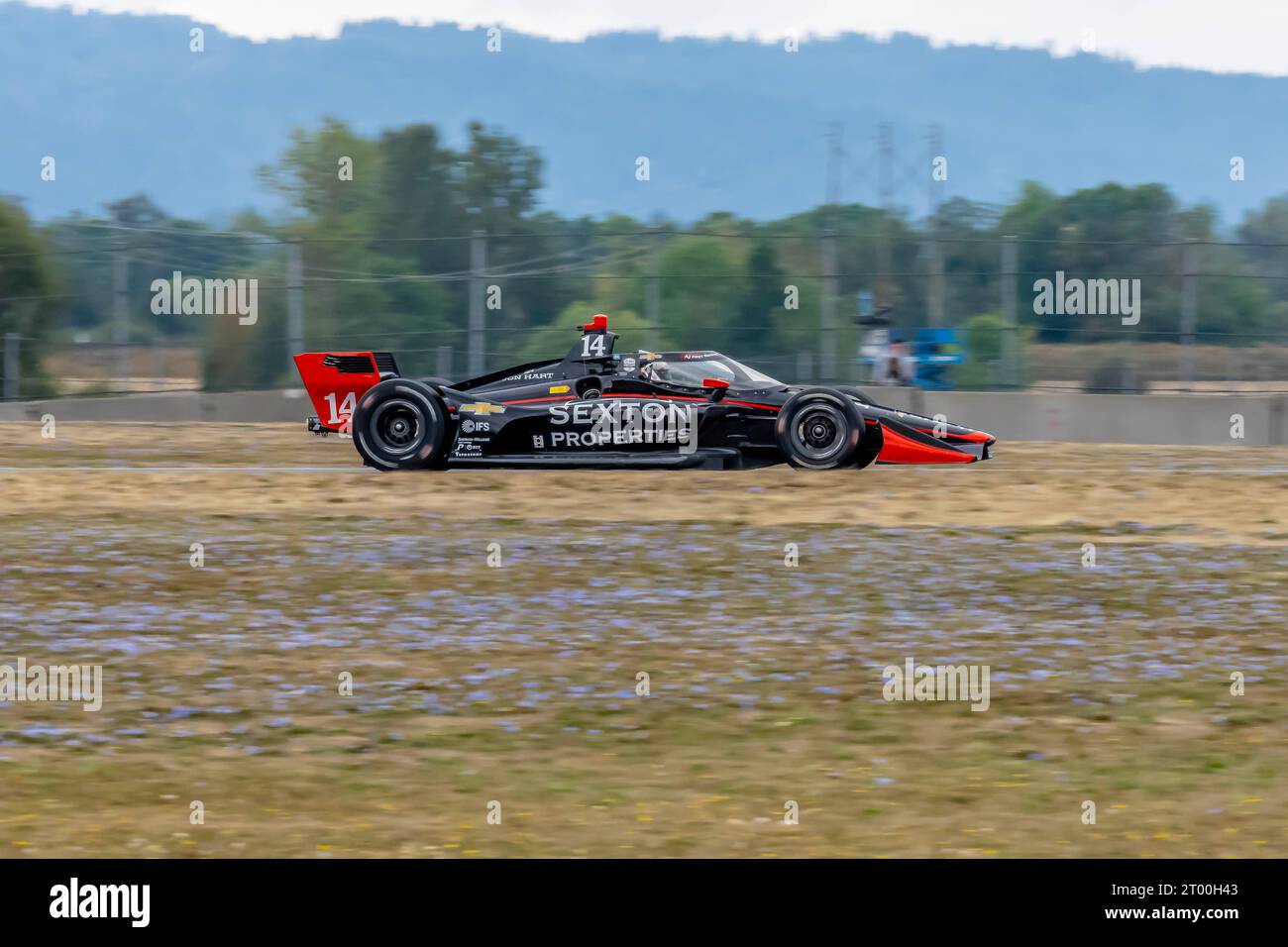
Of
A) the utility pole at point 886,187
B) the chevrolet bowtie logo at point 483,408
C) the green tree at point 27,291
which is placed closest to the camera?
the chevrolet bowtie logo at point 483,408

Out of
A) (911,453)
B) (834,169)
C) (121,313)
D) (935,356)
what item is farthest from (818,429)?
(834,169)

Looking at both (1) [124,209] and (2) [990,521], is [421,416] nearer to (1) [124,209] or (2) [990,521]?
(2) [990,521]

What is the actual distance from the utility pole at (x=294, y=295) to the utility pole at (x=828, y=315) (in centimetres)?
754

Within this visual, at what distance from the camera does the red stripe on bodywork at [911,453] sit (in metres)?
15.8

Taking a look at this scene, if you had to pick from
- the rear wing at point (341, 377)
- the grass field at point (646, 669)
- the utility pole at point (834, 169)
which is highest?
the utility pole at point (834, 169)

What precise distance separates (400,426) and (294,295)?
965 cm

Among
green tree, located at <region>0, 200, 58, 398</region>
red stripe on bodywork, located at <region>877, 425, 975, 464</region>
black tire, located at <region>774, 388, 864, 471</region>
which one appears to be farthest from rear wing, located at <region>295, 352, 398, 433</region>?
green tree, located at <region>0, 200, 58, 398</region>

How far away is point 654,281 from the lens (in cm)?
2302

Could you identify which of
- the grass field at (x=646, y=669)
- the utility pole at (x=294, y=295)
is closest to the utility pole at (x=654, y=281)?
the utility pole at (x=294, y=295)

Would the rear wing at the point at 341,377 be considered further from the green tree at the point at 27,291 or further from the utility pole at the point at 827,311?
the green tree at the point at 27,291

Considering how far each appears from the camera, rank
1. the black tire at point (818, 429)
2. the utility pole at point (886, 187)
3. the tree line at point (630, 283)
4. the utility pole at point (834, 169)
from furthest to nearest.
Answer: the utility pole at point (886, 187) → the utility pole at point (834, 169) → the tree line at point (630, 283) → the black tire at point (818, 429)

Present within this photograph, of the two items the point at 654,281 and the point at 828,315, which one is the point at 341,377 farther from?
the point at 828,315
